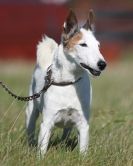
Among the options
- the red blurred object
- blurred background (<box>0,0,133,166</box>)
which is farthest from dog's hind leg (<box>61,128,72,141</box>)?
the red blurred object

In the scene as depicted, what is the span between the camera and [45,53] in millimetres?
7973

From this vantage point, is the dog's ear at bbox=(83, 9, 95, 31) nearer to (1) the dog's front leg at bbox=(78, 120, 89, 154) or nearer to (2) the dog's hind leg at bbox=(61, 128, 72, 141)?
(1) the dog's front leg at bbox=(78, 120, 89, 154)

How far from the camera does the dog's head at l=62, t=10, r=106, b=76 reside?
6.83m

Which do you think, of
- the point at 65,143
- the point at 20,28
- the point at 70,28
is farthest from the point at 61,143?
the point at 20,28

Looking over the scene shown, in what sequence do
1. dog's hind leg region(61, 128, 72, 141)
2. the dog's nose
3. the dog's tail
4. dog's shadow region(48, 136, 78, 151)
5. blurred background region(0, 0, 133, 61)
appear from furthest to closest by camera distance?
blurred background region(0, 0, 133, 61), the dog's tail, dog's hind leg region(61, 128, 72, 141), dog's shadow region(48, 136, 78, 151), the dog's nose

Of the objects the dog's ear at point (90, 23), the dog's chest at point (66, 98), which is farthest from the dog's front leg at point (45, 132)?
the dog's ear at point (90, 23)

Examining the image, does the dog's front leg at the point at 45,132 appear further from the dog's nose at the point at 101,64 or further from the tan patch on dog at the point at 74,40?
the dog's nose at the point at 101,64

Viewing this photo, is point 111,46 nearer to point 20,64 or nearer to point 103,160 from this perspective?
point 20,64

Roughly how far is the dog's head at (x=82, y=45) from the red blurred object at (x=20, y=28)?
14.4 m

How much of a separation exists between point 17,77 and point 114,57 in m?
6.12

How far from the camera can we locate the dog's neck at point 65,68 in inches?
286

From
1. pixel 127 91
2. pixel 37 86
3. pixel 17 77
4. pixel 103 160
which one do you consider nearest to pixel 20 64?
pixel 17 77

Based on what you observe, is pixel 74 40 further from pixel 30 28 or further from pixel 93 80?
pixel 30 28

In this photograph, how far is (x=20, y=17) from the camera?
72.4ft
